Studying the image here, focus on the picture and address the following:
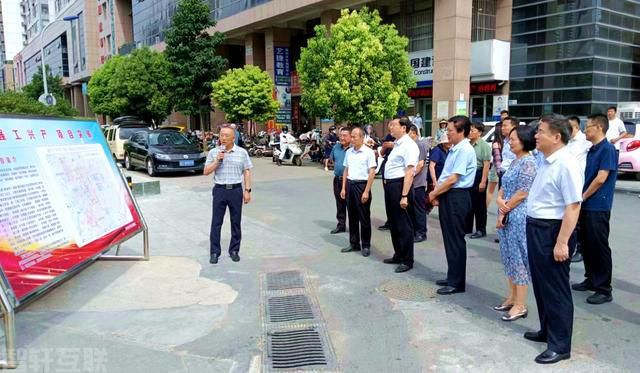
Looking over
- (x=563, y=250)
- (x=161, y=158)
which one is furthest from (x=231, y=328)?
(x=161, y=158)

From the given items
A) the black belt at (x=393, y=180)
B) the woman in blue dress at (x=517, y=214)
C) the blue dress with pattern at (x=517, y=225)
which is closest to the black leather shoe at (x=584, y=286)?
the woman in blue dress at (x=517, y=214)

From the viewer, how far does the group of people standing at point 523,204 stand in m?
3.48

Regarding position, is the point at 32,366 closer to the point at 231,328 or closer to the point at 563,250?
the point at 231,328

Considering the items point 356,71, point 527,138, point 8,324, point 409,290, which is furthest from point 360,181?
point 356,71

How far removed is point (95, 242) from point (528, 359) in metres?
4.06

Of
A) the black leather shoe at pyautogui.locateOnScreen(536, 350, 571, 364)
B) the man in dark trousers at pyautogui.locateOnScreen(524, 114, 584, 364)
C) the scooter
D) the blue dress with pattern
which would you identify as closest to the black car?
the scooter

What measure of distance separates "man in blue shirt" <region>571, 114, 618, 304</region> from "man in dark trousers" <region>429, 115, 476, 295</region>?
114 centimetres

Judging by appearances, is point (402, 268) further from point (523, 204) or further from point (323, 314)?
point (523, 204)

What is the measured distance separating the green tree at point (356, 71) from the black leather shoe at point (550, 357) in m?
13.4

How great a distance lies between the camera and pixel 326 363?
358cm

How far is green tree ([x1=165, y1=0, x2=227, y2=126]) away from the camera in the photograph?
79.9 ft

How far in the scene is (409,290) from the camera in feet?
16.6

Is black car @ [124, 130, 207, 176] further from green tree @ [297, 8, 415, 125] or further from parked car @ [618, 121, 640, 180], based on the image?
parked car @ [618, 121, 640, 180]

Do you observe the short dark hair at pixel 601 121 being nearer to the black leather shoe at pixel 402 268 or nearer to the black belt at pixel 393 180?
the black belt at pixel 393 180
